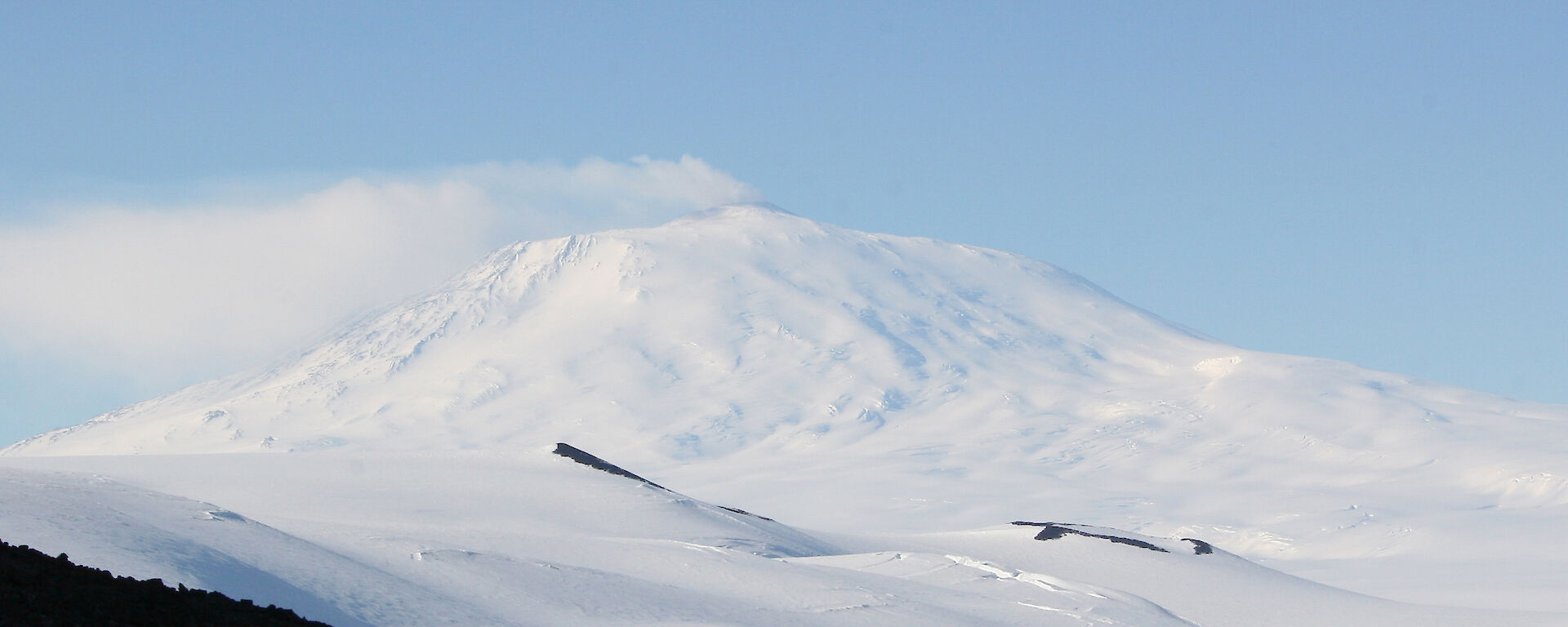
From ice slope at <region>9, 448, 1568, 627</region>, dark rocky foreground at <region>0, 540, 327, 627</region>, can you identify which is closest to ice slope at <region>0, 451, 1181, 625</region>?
ice slope at <region>9, 448, 1568, 627</region>

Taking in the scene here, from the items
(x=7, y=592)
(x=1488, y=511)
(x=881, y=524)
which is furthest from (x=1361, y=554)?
(x=7, y=592)

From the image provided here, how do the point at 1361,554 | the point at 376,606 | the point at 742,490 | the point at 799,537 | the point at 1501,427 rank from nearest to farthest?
the point at 376,606 → the point at 799,537 → the point at 1361,554 → the point at 742,490 → the point at 1501,427

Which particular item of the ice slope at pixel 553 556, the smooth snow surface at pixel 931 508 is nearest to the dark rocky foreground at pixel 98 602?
the ice slope at pixel 553 556

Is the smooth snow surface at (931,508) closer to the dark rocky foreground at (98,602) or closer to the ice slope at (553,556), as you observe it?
the ice slope at (553,556)

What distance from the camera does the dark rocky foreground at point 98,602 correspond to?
14.9m

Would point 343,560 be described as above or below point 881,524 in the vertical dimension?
below

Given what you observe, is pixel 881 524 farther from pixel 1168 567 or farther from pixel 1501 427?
pixel 1168 567

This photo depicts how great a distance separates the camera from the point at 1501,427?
185 meters

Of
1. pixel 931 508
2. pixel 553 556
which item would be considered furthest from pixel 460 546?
pixel 931 508

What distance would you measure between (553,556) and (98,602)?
12873mm

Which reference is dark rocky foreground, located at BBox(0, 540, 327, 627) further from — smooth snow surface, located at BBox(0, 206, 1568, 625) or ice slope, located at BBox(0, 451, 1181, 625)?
smooth snow surface, located at BBox(0, 206, 1568, 625)

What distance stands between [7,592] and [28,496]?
761cm

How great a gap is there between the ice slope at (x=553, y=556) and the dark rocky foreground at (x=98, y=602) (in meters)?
1.85

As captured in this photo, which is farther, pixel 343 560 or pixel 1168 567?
pixel 1168 567
